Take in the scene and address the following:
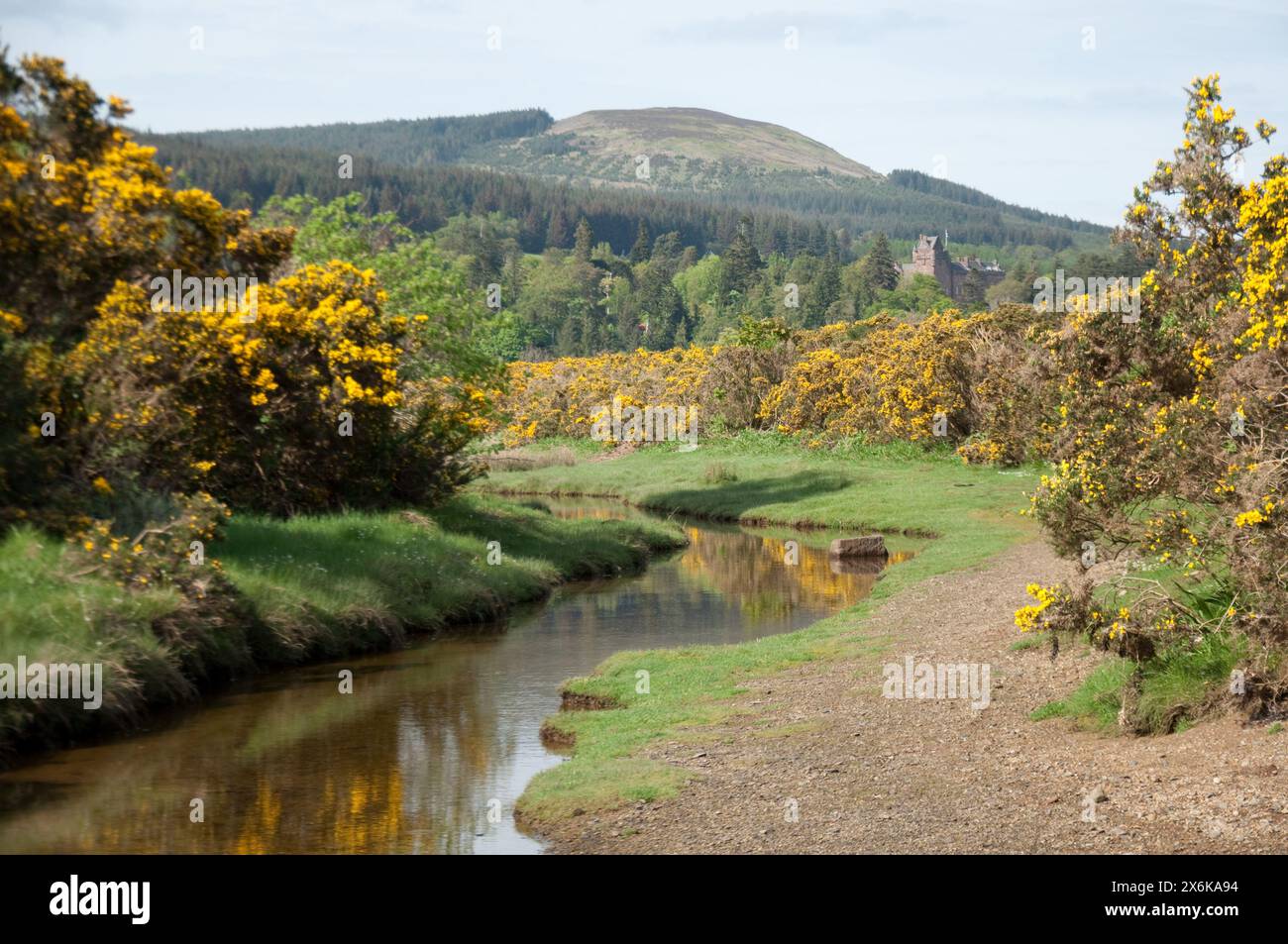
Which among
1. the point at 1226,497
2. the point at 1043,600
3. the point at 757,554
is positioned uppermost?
the point at 1226,497

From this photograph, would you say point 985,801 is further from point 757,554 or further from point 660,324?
point 660,324

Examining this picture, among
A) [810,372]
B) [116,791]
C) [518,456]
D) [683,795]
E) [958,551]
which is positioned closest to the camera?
[683,795]

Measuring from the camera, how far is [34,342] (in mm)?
20172

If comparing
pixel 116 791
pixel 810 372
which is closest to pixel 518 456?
pixel 810 372

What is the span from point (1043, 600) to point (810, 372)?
46.5 metres

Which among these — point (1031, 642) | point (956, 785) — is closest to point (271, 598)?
point (1031, 642)

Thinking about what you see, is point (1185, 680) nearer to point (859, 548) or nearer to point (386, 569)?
point (386, 569)

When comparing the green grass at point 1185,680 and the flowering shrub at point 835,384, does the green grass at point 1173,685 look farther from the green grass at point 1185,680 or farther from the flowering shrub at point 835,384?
the flowering shrub at point 835,384

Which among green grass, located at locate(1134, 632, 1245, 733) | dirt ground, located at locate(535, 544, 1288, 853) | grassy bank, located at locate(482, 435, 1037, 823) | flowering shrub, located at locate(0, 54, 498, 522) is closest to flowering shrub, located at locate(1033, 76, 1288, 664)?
green grass, located at locate(1134, 632, 1245, 733)

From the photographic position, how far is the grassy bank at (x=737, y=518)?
1492 centimetres

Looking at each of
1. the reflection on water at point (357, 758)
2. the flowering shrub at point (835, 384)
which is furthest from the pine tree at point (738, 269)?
the reflection on water at point (357, 758)

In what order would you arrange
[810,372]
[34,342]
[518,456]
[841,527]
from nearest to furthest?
[34,342] < [841,527] < [810,372] < [518,456]

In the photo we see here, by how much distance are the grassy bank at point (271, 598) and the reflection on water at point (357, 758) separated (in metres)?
0.59

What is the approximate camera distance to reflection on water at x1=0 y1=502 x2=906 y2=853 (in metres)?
13.3
